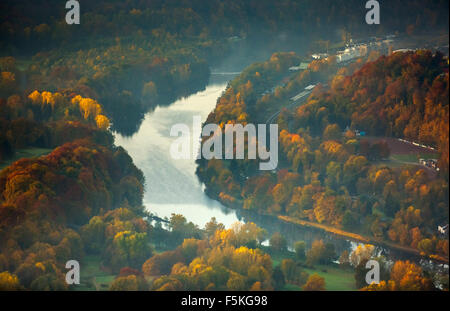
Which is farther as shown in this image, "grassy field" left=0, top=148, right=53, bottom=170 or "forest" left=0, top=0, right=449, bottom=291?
"grassy field" left=0, top=148, right=53, bottom=170

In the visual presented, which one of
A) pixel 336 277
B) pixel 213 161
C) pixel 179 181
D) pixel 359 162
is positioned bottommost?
pixel 336 277

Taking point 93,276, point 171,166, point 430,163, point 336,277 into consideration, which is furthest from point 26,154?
point 430,163

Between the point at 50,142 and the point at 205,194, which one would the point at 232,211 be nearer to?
the point at 205,194

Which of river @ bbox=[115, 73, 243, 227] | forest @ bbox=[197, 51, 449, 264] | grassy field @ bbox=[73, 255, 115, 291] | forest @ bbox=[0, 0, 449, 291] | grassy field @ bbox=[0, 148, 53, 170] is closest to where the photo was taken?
grassy field @ bbox=[73, 255, 115, 291]

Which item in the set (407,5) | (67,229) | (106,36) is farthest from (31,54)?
(67,229)

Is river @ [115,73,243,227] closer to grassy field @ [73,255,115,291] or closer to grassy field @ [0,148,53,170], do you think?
grassy field @ [0,148,53,170]

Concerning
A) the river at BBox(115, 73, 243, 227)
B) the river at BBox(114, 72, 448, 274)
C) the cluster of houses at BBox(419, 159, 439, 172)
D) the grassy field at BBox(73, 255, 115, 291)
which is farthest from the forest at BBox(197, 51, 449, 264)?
the grassy field at BBox(73, 255, 115, 291)

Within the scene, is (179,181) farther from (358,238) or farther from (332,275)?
(332,275)
